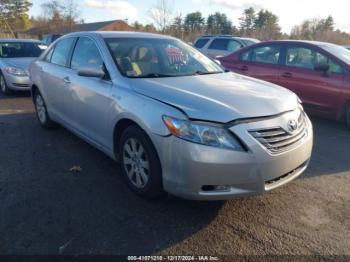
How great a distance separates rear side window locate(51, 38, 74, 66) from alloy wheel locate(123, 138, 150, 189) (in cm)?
212

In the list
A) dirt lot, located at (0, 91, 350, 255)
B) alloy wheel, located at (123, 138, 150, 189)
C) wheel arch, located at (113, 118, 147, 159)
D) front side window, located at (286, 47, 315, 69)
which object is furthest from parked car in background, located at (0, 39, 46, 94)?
front side window, located at (286, 47, 315, 69)

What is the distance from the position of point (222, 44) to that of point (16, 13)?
58.9 m

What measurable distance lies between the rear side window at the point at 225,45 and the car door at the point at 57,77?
8.34 meters

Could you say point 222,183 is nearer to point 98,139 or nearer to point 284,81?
point 98,139

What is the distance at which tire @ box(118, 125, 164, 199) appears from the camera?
2.97 meters

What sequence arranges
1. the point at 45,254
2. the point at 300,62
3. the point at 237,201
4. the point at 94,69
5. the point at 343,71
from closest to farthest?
1. the point at 45,254
2. the point at 237,201
3. the point at 94,69
4. the point at 343,71
5. the point at 300,62

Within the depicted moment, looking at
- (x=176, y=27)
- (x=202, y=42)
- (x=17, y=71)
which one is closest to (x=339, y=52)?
(x=17, y=71)

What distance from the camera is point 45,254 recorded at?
2516 mm

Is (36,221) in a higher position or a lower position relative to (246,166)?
lower

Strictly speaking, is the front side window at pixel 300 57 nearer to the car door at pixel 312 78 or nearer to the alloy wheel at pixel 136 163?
the car door at pixel 312 78

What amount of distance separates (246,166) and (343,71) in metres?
4.18

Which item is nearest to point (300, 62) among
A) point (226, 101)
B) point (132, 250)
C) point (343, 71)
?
point (343, 71)

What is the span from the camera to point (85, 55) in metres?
4.25

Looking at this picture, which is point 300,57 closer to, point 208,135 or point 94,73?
point 94,73
